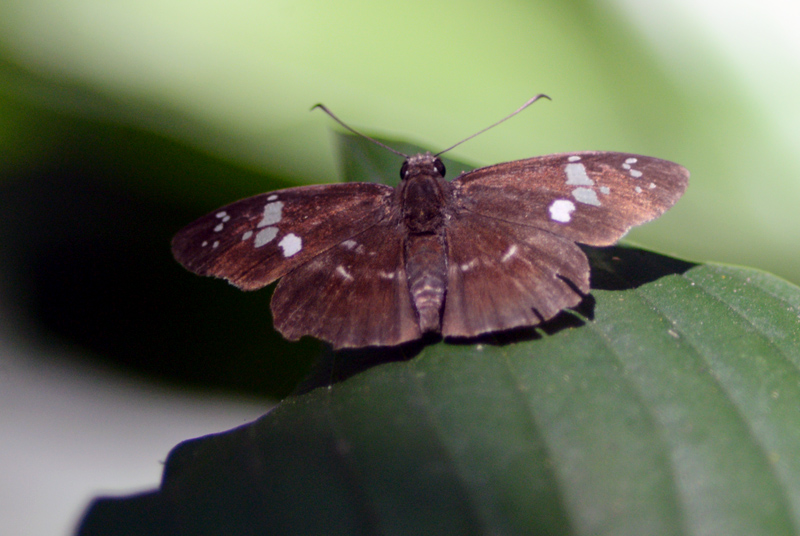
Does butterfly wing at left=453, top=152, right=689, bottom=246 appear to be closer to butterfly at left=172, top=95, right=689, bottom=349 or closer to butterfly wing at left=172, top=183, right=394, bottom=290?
butterfly at left=172, top=95, right=689, bottom=349

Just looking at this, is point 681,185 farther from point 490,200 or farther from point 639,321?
point 490,200

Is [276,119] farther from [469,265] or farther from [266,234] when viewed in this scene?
[469,265]

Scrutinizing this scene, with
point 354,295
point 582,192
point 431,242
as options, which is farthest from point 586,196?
point 354,295

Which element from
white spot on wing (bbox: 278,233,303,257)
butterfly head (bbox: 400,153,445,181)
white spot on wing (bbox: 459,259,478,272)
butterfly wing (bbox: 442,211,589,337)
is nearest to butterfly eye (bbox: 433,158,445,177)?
butterfly head (bbox: 400,153,445,181)

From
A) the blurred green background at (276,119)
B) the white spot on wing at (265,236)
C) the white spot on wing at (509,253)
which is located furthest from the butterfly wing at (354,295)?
the blurred green background at (276,119)

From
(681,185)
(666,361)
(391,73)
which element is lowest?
(666,361)

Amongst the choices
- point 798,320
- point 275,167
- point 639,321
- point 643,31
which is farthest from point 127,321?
point 643,31
